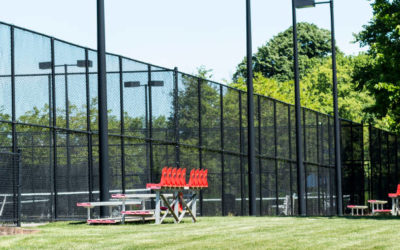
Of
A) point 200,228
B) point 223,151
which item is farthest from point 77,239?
point 223,151

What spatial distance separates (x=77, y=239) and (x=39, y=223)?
19.3ft

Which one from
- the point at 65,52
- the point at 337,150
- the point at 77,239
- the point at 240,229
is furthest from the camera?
the point at 337,150

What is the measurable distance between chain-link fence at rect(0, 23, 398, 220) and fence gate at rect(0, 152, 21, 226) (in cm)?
44

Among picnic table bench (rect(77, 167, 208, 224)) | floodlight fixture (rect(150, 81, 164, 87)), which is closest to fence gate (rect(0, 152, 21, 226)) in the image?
picnic table bench (rect(77, 167, 208, 224))

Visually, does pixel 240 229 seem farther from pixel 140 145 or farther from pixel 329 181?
pixel 329 181

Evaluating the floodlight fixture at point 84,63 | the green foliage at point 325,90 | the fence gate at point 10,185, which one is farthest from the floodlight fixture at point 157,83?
the green foliage at point 325,90

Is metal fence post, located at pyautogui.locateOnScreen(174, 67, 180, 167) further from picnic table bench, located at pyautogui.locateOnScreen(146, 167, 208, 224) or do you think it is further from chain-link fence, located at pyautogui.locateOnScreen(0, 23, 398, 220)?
picnic table bench, located at pyautogui.locateOnScreen(146, 167, 208, 224)

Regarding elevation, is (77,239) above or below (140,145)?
below

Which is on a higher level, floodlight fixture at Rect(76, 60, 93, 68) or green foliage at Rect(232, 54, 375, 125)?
green foliage at Rect(232, 54, 375, 125)

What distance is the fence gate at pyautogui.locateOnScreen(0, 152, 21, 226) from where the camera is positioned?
17766 millimetres

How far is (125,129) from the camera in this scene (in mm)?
22984

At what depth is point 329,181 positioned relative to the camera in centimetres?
4109

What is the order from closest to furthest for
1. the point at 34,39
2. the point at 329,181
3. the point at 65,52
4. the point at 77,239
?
the point at 77,239 → the point at 34,39 → the point at 65,52 → the point at 329,181

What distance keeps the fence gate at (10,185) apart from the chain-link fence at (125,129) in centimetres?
44
